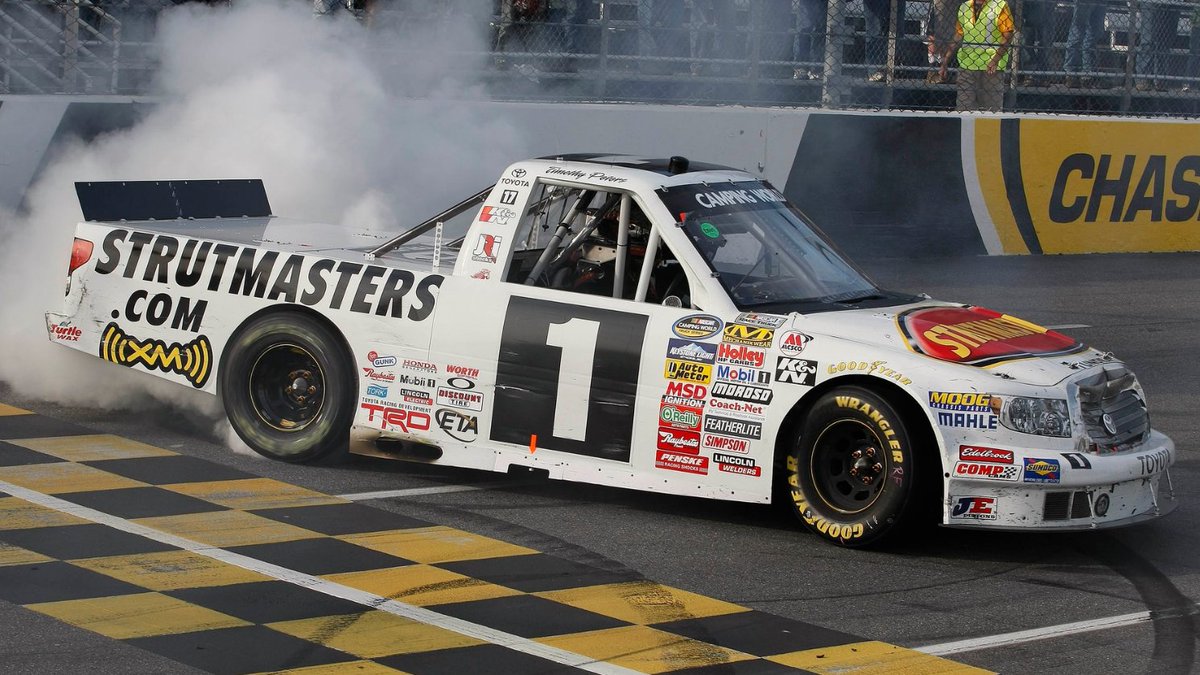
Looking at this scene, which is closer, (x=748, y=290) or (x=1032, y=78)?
(x=748, y=290)

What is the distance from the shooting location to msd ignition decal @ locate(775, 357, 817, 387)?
6797mm

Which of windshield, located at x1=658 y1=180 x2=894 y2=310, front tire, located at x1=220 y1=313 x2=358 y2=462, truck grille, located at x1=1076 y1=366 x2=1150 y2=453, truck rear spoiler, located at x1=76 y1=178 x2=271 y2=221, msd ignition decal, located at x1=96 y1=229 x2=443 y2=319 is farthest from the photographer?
truck rear spoiler, located at x1=76 y1=178 x2=271 y2=221

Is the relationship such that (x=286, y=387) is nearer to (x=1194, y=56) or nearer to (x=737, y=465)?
(x=737, y=465)

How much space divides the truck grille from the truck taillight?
16.6ft

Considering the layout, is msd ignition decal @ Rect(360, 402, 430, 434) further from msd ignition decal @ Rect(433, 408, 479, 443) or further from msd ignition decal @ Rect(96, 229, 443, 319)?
msd ignition decal @ Rect(96, 229, 443, 319)

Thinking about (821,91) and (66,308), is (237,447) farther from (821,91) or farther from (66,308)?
(821,91)

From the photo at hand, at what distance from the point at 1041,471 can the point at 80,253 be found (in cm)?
508

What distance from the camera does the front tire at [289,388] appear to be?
7.83m

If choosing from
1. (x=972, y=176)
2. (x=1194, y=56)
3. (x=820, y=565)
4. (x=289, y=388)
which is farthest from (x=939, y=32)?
(x=820, y=565)

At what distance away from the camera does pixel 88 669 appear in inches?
199

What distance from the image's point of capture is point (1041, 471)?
254 inches

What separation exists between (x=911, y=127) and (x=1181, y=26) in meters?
3.99

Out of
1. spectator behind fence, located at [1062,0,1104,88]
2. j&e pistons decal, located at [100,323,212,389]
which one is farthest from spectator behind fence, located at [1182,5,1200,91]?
j&e pistons decal, located at [100,323,212,389]

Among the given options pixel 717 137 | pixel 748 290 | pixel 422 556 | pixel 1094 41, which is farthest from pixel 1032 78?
pixel 422 556
